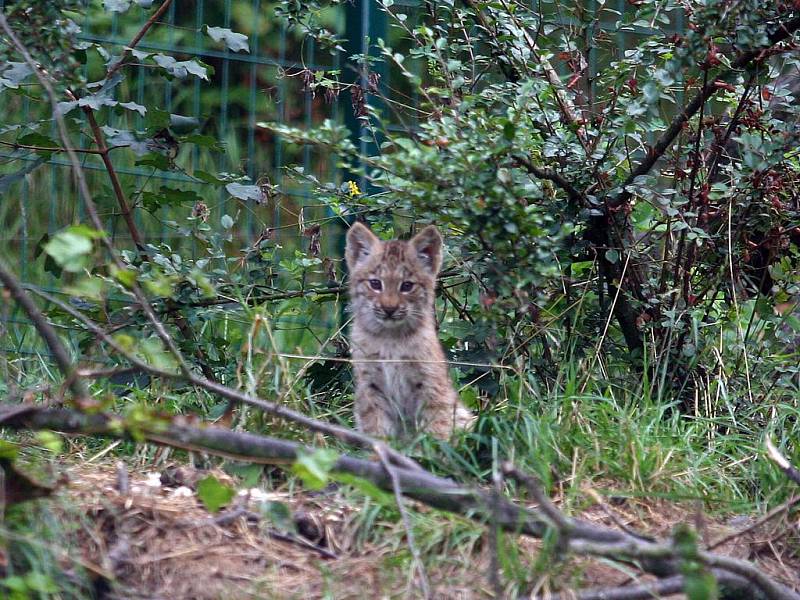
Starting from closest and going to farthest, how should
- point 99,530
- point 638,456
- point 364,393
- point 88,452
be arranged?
point 99,530 → point 638,456 → point 88,452 → point 364,393

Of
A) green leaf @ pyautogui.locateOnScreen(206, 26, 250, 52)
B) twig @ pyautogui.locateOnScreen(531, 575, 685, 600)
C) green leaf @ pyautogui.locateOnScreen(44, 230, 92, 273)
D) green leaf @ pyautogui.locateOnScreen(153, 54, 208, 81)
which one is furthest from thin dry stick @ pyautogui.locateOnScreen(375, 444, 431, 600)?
green leaf @ pyautogui.locateOnScreen(206, 26, 250, 52)

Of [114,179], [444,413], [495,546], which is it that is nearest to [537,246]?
[444,413]

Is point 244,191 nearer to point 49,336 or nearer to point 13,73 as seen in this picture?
point 13,73

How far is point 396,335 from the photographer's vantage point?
5.11 metres

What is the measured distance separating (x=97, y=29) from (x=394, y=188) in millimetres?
2816

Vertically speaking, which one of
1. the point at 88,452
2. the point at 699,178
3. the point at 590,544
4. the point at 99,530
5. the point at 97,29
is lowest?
the point at 88,452

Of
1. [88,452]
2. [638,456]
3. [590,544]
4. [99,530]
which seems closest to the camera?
[590,544]

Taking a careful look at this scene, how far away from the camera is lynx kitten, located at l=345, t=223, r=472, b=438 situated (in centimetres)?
480

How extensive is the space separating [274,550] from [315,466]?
0.64m

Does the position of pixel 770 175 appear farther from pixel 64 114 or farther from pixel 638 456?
pixel 64 114

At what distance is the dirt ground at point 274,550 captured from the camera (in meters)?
3.11

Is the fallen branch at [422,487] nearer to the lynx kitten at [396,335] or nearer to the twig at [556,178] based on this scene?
the lynx kitten at [396,335]

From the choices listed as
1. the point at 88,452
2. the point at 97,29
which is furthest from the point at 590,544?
the point at 97,29

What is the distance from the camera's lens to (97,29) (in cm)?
635
